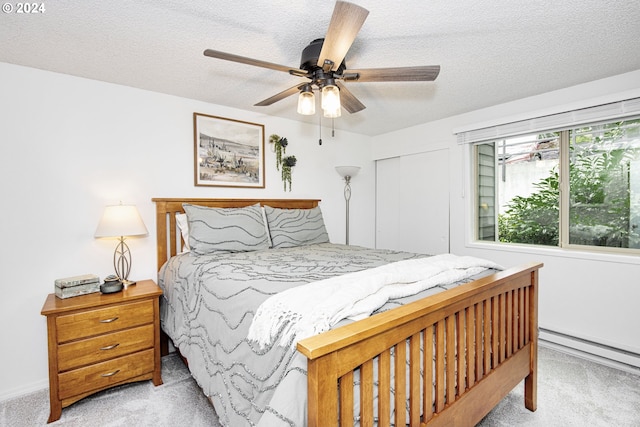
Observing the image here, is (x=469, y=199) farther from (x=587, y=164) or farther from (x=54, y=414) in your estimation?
(x=54, y=414)

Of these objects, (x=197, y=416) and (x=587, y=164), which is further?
(x=587, y=164)

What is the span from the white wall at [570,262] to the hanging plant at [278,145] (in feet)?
6.07

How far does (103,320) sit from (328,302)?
1682 millimetres

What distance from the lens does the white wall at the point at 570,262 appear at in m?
2.39

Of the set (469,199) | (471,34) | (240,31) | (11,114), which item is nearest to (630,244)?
(469,199)

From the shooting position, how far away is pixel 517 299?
1827 mm

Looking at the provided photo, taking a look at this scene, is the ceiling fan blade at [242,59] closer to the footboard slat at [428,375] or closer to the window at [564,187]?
the footboard slat at [428,375]

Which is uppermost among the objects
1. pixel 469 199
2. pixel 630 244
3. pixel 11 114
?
pixel 11 114

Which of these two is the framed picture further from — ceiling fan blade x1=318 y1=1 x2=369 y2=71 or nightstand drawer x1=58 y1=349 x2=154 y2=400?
ceiling fan blade x1=318 y1=1 x2=369 y2=71

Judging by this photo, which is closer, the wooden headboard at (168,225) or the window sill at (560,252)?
the window sill at (560,252)

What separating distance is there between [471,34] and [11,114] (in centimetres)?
304

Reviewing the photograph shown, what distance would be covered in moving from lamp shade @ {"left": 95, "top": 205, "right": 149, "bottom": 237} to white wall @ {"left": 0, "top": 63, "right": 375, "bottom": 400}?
0.28 meters

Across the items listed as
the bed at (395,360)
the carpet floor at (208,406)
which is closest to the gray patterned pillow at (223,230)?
the bed at (395,360)

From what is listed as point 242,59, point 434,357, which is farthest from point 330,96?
point 434,357
